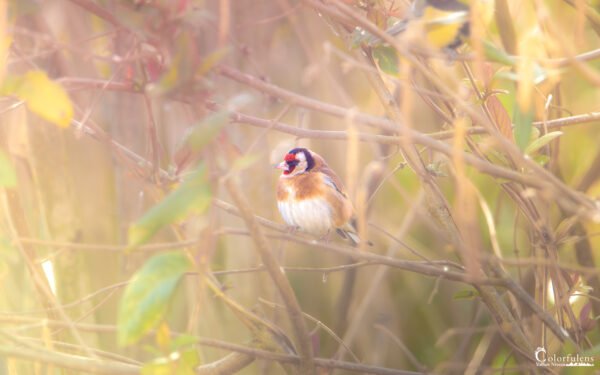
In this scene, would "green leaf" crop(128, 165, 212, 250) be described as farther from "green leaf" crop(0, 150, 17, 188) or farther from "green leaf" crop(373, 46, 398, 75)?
"green leaf" crop(373, 46, 398, 75)

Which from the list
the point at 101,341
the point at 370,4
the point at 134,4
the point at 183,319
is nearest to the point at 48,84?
the point at 134,4

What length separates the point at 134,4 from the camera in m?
0.95

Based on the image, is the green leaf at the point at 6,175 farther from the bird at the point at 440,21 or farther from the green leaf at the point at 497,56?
the green leaf at the point at 497,56

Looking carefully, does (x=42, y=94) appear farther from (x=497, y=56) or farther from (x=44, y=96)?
(x=497, y=56)

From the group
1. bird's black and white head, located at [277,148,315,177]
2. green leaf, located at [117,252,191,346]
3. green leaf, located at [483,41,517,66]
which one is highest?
bird's black and white head, located at [277,148,315,177]

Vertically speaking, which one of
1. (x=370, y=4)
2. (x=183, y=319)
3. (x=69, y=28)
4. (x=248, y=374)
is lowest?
(x=248, y=374)

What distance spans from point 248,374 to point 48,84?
1.62 m

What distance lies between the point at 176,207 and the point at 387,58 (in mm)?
567

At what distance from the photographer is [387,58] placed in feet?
4.36

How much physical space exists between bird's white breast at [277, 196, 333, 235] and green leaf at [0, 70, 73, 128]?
4.59ft

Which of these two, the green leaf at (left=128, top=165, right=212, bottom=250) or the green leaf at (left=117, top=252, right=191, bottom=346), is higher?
the green leaf at (left=128, top=165, right=212, bottom=250)

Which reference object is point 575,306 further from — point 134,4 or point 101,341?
point 134,4

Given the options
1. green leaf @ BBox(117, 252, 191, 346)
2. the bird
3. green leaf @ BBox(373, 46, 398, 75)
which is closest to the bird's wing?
green leaf @ BBox(373, 46, 398, 75)

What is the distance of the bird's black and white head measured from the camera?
2.41 metres
